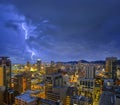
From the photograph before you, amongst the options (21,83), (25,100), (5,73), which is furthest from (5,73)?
(25,100)

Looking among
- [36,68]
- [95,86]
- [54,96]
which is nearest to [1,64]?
[54,96]

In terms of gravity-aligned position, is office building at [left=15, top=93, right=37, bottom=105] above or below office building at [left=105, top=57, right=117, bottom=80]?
below

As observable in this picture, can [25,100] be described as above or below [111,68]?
below

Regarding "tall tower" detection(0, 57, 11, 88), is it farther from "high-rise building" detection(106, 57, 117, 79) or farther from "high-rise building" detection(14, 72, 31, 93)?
"high-rise building" detection(106, 57, 117, 79)

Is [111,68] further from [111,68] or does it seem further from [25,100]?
[25,100]

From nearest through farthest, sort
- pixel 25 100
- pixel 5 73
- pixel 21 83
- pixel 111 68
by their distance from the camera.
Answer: pixel 25 100 → pixel 5 73 → pixel 21 83 → pixel 111 68

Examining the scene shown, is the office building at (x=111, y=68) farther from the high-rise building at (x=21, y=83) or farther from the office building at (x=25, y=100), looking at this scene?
the office building at (x=25, y=100)

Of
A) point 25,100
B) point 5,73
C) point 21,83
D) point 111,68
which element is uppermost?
point 111,68

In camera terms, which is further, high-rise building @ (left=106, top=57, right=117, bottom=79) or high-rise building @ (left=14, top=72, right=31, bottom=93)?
high-rise building @ (left=106, top=57, right=117, bottom=79)

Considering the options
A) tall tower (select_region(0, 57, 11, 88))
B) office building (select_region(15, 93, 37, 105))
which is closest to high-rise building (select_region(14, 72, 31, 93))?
tall tower (select_region(0, 57, 11, 88))

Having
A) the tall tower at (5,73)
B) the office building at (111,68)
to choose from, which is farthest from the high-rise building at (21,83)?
the office building at (111,68)

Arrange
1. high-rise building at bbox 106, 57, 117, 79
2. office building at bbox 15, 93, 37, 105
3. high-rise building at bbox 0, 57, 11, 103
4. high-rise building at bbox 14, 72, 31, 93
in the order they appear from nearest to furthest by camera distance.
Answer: office building at bbox 15, 93, 37, 105
high-rise building at bbox 0, 57, 11, 103
high-rise building at bbox 14, 72, 31, 93
high-rise building at bbox 106, 57, 117, 79

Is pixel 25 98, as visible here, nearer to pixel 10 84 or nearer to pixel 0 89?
pixel 0 89
